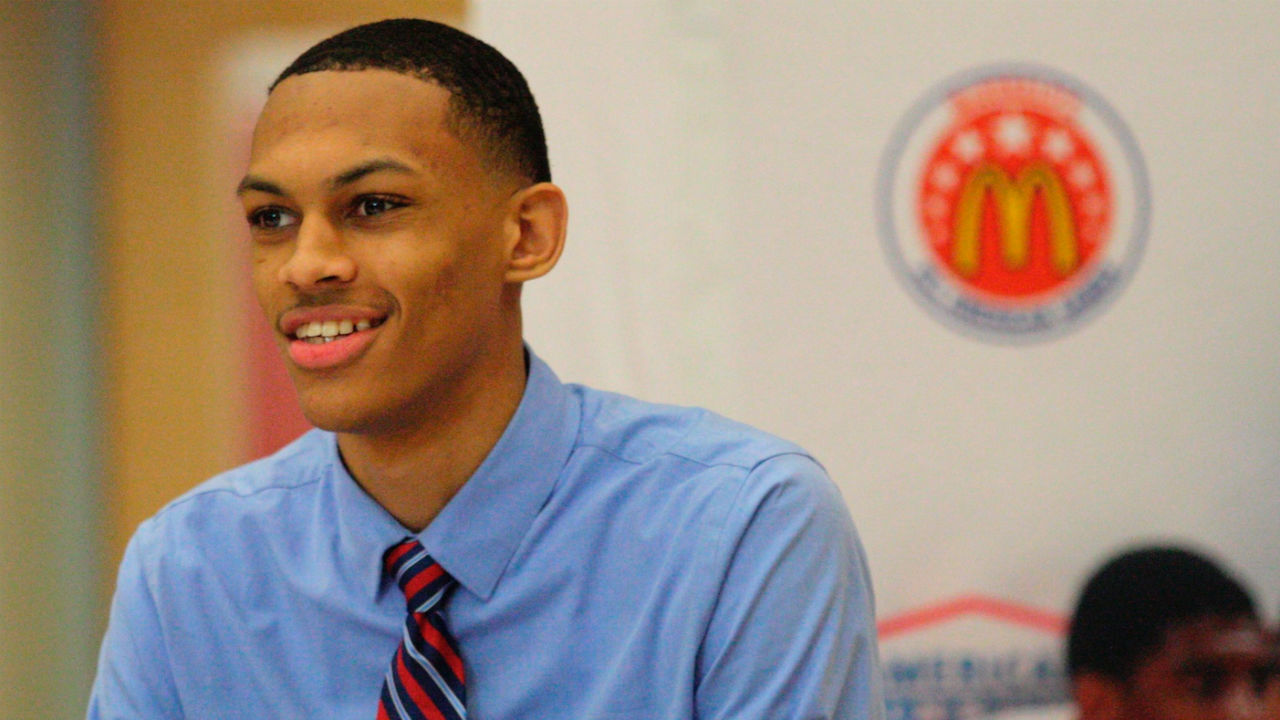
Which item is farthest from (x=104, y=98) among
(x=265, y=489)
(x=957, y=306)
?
(x=957, y=306)

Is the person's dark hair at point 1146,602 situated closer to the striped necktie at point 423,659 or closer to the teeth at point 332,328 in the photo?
the striped necktie at point 423,659

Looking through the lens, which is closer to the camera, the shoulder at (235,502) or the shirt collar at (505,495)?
the shirt collar at (505,495)

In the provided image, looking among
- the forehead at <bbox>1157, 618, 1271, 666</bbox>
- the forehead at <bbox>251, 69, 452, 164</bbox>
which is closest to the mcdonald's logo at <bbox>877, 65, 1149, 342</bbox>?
the forehead at <bbox>1157, 618, 1271, 666</bbox>

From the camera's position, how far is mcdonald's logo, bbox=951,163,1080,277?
1.83 metres

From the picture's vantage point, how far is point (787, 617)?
3.51 feet

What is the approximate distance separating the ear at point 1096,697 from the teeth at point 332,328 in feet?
4.01

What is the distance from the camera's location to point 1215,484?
1812 mm

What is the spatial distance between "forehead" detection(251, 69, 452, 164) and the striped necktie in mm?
369

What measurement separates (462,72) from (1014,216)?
0.95m

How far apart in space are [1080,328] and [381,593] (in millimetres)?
1105

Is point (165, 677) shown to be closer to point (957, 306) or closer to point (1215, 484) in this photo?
point (957, 306)

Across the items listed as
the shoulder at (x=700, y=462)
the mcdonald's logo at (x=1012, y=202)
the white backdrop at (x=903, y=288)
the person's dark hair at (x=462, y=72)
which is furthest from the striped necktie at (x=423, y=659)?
the mcdonald's logo at (x=1012, y=202)

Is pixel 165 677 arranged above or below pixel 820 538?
below

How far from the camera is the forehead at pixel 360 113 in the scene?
3.68 feet
